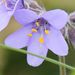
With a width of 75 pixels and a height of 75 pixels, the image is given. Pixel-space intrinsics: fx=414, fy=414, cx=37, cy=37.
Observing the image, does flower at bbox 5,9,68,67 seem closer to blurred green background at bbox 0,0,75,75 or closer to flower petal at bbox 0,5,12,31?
flower petal at bbox 0,5,12,31

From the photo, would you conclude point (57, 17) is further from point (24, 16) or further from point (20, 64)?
point (20, 64)

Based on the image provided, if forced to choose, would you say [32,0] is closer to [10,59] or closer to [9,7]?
[9,7]

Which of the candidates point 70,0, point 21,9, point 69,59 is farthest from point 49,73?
point 21,9

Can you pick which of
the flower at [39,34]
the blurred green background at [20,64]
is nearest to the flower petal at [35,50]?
the flower at [39,34]

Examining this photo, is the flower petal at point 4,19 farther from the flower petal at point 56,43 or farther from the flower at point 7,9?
the flower petal at point 56,43

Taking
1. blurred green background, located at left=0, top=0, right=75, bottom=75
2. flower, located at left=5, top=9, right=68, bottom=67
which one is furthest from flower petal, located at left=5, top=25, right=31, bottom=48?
blurred green background, located at left=0, top=0, right=75, bottom=75

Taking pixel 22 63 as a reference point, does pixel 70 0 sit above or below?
above
